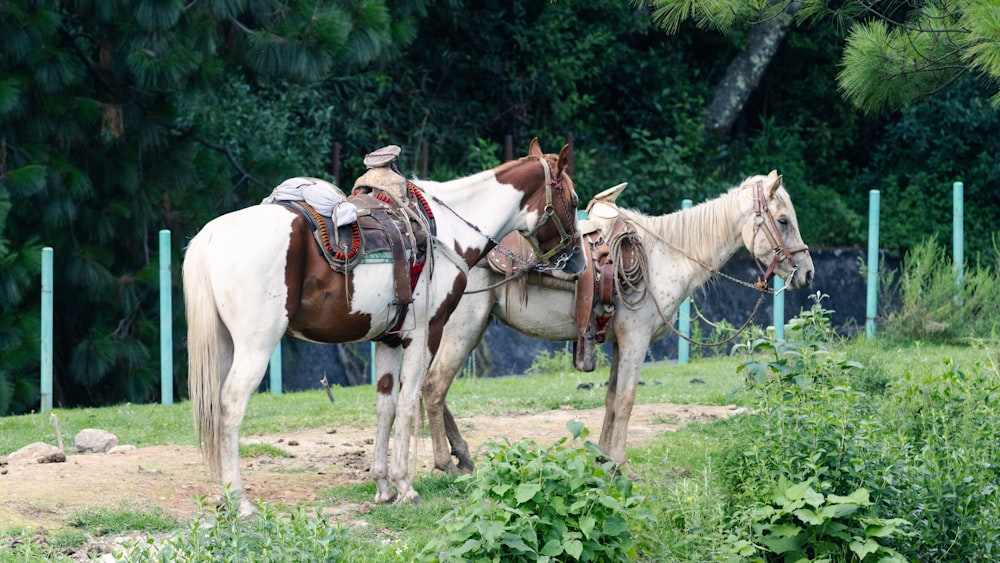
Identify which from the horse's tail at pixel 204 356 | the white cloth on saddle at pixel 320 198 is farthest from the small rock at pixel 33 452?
the white cloth on saddle at pixel 320 198

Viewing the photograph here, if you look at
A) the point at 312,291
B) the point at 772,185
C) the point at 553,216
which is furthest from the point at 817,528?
the point at 772,185

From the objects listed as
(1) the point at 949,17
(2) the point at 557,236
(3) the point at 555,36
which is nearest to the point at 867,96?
(1) the point at 949,17

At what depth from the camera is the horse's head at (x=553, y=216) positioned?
707cm

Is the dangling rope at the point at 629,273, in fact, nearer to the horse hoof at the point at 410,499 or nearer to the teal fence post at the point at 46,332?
the horse hoof at the point at 410,499

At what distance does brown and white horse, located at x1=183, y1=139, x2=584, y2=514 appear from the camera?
6047mm

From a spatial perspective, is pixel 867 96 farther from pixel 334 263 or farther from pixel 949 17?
pixel 334 263

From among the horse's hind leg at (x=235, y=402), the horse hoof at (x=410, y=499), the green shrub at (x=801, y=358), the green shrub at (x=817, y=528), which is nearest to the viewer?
the green shrub at (x=817, y=528)

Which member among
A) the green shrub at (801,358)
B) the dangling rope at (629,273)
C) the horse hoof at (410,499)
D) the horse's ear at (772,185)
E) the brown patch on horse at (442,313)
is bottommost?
the horse hoof at (410,499)

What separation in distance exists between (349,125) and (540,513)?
37.1ft

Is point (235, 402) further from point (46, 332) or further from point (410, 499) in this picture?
point (46, 332)

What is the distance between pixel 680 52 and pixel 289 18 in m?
8.26

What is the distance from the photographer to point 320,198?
641 cm

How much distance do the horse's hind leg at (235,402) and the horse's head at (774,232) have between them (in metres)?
3.38

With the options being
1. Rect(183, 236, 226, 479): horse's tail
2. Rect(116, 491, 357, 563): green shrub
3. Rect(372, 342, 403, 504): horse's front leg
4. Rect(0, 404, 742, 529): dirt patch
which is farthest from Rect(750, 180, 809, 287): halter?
Rect(116, 491, 357, 563): green shrub
